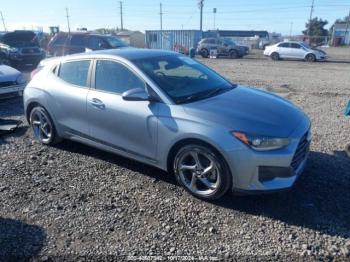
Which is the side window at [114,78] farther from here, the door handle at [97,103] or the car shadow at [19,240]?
the car shadow at [19,240]

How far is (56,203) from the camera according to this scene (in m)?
3.74

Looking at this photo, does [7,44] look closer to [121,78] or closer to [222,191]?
[121,78]

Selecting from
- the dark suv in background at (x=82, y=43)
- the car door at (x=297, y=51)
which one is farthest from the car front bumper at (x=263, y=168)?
the car door at (x=297, y=51)

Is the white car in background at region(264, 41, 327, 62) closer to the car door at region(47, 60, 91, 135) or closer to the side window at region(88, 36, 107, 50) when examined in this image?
the side window at region(88, 36, 107, 50)

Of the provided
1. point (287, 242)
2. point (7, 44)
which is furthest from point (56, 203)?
point (7, 44)

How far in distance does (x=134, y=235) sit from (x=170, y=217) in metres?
0.47

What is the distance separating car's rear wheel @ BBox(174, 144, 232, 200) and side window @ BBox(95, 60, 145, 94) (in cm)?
105

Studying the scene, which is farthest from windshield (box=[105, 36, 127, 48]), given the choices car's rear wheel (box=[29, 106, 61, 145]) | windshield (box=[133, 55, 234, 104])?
windshield (box=[133, 55, 234, 104])

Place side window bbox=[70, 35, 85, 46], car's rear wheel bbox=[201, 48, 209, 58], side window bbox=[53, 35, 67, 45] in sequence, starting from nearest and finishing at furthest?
side window bbox=[70, 35, 85, 46]
side window bbox=[53, 35, 67, 45]
car's rear wheel bbox=[201, 48, 209, 58]

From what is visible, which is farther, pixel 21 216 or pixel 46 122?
pixel 46 122

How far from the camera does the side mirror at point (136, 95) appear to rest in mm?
3705

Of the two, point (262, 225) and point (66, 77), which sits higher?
point (66, 77)

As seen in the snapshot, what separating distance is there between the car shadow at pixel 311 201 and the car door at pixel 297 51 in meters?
21.1

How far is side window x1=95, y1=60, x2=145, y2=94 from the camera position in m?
4.02
